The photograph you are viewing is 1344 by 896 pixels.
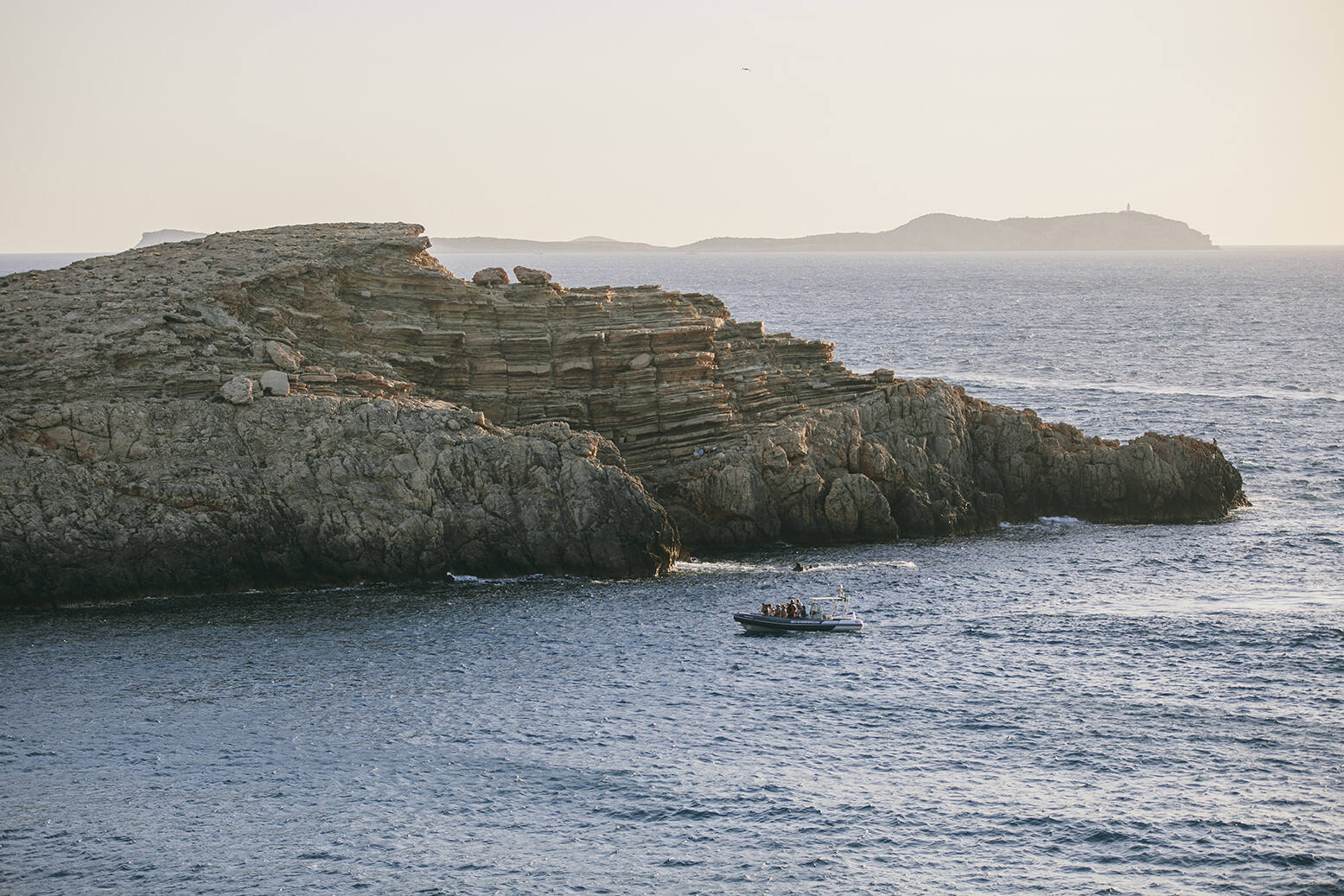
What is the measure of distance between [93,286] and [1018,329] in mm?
117312

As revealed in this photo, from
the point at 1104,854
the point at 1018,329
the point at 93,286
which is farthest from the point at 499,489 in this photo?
the point at 1018,329

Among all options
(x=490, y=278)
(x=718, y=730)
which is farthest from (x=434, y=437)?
(x=718, y=730)

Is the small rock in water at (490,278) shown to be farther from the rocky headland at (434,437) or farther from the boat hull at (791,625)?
the boat hull at (791,625)

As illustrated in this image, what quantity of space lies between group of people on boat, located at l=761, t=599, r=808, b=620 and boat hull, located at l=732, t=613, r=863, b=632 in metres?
0.35

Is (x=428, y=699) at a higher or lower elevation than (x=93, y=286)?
lower

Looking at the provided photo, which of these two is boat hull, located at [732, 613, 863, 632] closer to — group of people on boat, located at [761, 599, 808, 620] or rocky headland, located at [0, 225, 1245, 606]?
group of people on boat, located at [761, 599, 808, 620]

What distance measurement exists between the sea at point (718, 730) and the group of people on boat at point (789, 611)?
1.06 metres

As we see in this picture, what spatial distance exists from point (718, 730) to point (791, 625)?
1045 centimetres

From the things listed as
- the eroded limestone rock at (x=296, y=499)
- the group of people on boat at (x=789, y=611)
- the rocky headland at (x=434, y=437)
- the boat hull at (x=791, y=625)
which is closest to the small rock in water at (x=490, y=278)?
the rocky headland at (x=434, y=437)

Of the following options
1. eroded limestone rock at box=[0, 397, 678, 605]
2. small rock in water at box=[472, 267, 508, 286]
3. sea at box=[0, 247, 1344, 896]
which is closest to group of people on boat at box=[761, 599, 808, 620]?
sea at box=[0, 247, 1344, 896]

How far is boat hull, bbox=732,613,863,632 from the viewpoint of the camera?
53.6 metres

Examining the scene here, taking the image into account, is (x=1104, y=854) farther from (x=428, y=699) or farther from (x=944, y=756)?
(x=428, y=699)

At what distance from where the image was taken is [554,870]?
34969 mm

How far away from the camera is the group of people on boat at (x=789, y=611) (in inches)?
2133
